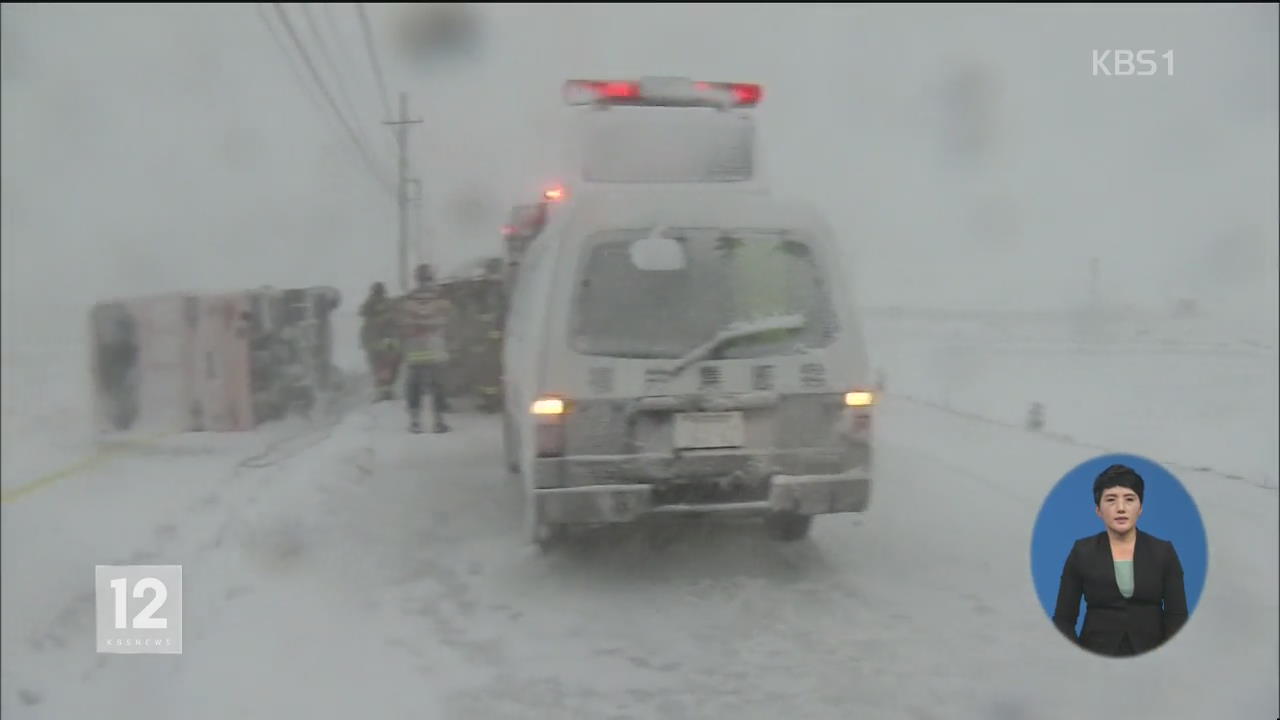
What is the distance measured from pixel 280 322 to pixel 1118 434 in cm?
801

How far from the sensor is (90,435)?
980 centimetres

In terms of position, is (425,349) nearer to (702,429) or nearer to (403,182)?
(403,182)

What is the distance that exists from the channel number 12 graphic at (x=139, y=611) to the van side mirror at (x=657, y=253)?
2301 mm

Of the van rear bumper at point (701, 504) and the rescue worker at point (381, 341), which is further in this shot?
the rescue worker at point (381, 341)

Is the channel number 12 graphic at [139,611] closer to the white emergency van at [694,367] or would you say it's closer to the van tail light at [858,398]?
the white emergency van at [694,367]

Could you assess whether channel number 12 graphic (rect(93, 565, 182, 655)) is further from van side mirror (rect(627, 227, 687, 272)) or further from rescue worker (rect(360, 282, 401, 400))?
rescue worker (rect(360, 282, 401, 400))

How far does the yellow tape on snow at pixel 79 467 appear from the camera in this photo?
742 cm

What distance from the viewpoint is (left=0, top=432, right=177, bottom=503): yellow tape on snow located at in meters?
7.42

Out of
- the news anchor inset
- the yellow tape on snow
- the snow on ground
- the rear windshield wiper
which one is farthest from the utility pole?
the yellow tape on snow

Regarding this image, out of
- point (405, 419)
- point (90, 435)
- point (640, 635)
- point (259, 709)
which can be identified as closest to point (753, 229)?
point (640, 635)

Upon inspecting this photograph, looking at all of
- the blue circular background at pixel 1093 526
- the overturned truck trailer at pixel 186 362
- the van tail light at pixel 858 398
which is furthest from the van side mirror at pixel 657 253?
the overturned truck trailer at pixel 186 362

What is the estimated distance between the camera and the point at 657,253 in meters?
4.42

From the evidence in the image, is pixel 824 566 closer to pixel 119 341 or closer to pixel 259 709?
pixel 259 709

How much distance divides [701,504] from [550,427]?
30.7 inches
